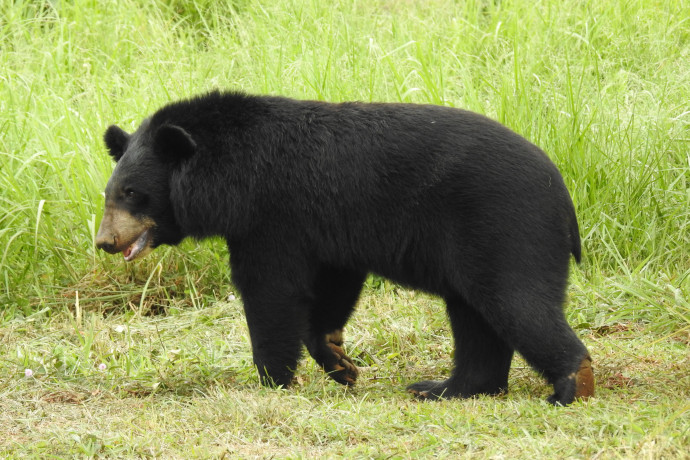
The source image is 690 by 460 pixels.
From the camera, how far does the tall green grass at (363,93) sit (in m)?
6.07

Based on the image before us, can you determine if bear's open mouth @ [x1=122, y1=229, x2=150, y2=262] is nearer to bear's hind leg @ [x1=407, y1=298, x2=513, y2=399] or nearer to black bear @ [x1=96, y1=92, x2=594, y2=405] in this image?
black bear @ [x1=96, y1=92, x2=594, y2=405]

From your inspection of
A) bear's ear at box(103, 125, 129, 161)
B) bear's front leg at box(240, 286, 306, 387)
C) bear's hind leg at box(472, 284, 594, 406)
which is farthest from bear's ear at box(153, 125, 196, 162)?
bear's hind leg at box(472, 284, 594, 406)

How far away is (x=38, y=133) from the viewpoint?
271 inches

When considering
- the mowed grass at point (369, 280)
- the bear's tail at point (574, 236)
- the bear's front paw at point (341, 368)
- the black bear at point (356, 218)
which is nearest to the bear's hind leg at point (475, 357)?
the black bear at point (356, 218)

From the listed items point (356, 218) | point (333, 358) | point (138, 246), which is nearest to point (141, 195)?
point (138, 246)

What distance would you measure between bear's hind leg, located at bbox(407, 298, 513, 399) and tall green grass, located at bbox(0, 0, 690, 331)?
0.98 meters

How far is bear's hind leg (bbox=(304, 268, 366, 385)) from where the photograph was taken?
459 cm

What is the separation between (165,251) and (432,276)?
8.75 feet

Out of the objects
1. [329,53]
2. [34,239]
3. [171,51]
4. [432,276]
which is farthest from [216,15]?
[432,276]

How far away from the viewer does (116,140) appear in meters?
4.75

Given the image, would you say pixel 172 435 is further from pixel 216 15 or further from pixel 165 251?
pixel 216 15

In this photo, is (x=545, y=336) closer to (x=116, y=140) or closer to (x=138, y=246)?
(x=138, y=246)

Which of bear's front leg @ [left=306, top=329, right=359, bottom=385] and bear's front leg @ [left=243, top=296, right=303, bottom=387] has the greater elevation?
bear's front leg @ [left=243, top=296, right=303, bottom=387]

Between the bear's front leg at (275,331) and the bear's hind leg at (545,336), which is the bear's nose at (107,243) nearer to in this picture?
the bear's front leg at (275,331)
